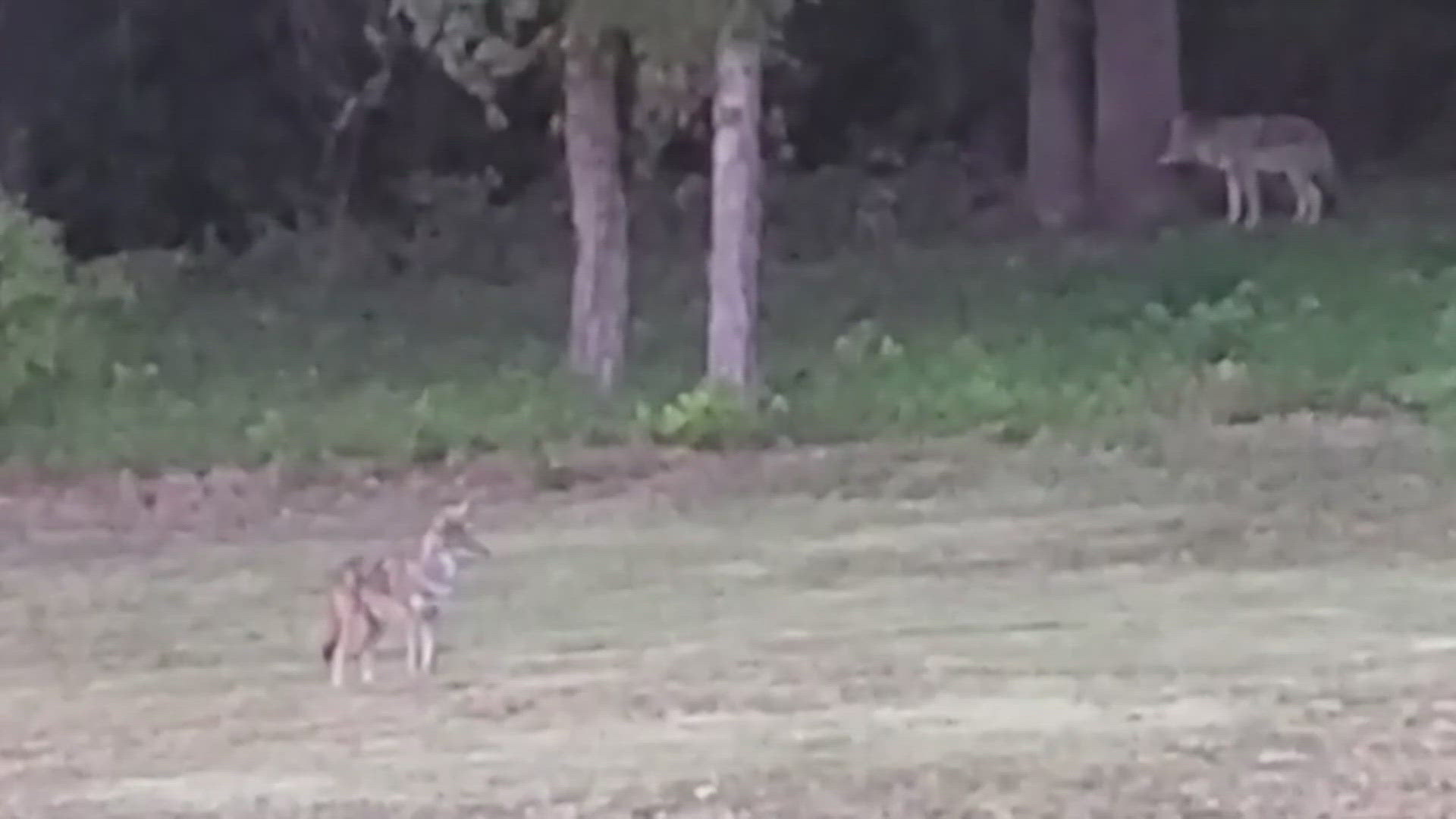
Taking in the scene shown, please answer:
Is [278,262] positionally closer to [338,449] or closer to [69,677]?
[338,449]

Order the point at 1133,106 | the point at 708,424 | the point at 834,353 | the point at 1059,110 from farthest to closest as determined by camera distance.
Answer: the point at 1059,110 → the point at 1133,106 → the point at 834,353 → the point at 708,424

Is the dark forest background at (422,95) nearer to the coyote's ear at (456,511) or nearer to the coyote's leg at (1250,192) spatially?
the coyote's leg at (1250,192)

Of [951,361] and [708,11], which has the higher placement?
[708,11]

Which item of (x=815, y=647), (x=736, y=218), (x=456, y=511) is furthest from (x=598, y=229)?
(x=815, y=647)

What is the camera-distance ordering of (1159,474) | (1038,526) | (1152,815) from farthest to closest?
(1159,474) → (1038,526) → (1152,815)

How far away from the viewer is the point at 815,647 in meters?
10.8

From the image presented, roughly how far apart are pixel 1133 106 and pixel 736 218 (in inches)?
367

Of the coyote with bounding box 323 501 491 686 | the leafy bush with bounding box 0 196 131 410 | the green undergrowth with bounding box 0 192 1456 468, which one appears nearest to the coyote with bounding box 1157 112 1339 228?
the green undergrowth with bounding box 0 192 1456 468

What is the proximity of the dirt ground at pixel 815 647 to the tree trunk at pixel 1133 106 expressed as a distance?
936 cm

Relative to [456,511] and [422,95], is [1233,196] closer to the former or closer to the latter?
[422,95]

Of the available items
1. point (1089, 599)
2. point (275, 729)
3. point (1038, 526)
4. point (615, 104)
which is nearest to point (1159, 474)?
point (1038, 526)

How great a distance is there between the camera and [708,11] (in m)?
15.7

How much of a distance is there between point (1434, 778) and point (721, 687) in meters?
2.27

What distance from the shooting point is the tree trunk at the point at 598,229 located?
56.6 feet
